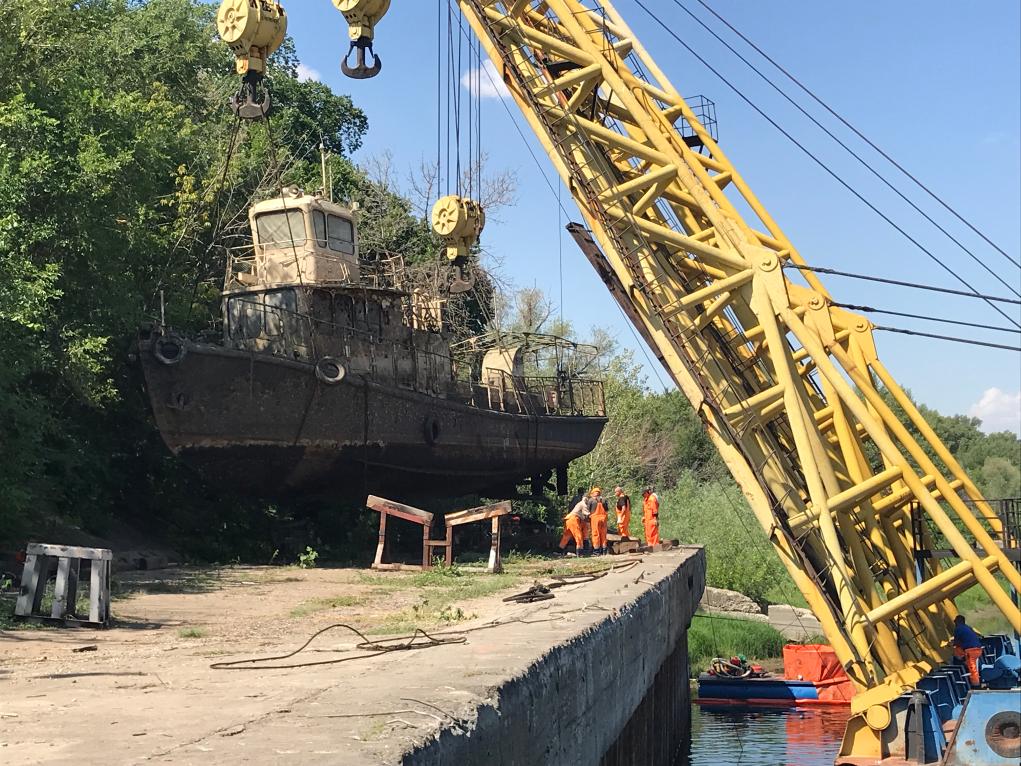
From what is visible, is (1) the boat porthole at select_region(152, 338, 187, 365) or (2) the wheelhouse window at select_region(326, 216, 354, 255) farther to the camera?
(2) the wheelhouse window at select_region(326, 216, 354, 255)

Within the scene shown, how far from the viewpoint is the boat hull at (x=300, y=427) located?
1912 centimetres

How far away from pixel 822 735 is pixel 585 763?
41.9 feet

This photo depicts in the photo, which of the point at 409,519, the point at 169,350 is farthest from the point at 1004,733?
the point at 169,350

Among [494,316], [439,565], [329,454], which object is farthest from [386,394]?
[494,316]

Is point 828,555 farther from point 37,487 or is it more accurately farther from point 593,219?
point 37,487

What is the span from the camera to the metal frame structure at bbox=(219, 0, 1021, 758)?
12039mm

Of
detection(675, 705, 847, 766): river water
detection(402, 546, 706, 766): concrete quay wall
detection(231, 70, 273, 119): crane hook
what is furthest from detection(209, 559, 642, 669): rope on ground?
detection(675, 705, 847, 766): river water

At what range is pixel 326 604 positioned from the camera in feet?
43.3

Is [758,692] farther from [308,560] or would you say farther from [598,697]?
[598,697]

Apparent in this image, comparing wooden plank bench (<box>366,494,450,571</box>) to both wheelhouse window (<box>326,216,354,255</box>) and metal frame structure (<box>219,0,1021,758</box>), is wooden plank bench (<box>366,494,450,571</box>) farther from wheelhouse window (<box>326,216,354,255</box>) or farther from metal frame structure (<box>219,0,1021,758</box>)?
wheelhouse window (<box>326,216,354,255</box>)

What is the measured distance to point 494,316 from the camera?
1945 inches

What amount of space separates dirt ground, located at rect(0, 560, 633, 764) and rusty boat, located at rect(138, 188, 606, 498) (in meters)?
4.27

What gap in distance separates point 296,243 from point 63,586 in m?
12.8

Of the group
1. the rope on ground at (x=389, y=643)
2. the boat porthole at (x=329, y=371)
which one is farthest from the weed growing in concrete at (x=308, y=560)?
the rope on ground at (x=389, y=643)
